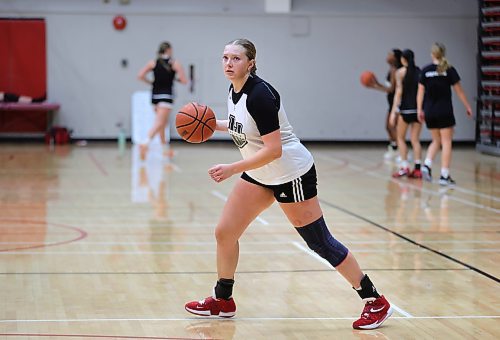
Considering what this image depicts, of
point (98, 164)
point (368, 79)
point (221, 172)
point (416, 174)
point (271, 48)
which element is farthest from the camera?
point (271, 48)

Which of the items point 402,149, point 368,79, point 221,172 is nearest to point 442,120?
point 402,149

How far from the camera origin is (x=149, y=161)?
17250mm

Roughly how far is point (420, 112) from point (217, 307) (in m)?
8.57

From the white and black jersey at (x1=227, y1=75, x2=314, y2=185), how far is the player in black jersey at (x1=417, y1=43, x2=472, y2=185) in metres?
8.23

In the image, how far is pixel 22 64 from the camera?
70.1 ft

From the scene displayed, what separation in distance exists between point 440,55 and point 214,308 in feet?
27.6

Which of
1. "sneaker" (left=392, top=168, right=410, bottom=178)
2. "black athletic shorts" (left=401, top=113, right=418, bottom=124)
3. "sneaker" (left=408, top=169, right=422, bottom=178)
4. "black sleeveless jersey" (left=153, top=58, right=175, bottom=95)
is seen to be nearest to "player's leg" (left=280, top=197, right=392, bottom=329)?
"sneaker" (left=408, top=169, right=422, bottom=178)

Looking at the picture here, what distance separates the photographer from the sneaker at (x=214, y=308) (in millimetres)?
6203

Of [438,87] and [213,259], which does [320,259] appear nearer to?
[213,259]

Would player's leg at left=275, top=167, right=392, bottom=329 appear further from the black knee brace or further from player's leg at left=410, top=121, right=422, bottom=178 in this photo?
player's leg at left=410, top=121, right=422, bottom=178

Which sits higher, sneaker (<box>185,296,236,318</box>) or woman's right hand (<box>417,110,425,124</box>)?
woman's right hand (<box>417,110,425,124</box>)

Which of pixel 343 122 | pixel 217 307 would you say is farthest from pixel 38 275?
pixel 343 122

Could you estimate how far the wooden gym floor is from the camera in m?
6.07

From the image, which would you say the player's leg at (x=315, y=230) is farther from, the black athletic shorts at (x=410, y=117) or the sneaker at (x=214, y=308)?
the black athletic shorts at (x=410, y=117)
